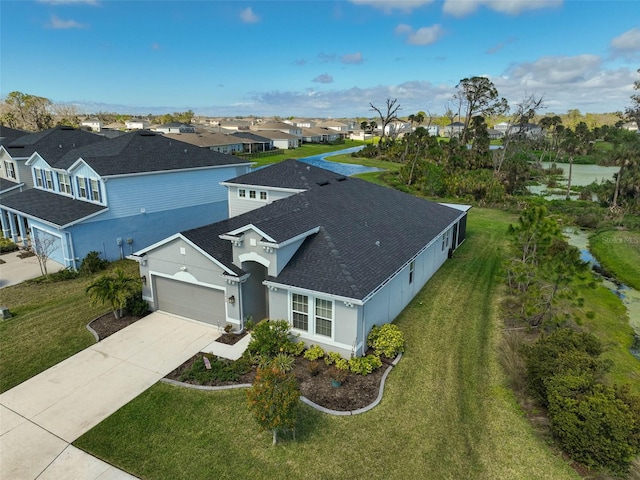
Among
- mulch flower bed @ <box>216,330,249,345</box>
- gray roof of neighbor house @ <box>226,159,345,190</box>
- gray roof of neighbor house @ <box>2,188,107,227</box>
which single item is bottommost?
mulch flower bed @ <box>216,330,249,345</box>

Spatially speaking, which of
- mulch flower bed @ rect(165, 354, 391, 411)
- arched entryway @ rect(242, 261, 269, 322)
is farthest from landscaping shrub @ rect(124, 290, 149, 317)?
arched entryway @ rect(242, 261, 269, 322)

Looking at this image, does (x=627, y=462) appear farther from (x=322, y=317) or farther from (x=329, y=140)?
(x=329, y=140)

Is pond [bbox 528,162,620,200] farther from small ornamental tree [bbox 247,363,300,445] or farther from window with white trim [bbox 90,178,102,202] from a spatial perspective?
small ornamental tree [bbox 247,363,300,445]

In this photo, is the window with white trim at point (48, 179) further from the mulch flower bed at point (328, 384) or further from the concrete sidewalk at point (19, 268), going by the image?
the mulch flower bed at point (328, 384)

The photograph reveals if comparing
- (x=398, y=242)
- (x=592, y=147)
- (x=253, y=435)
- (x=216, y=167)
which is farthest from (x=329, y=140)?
(x=253, y=435)

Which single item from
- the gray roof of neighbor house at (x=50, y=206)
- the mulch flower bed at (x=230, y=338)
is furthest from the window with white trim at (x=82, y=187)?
the mulch flower bed at (x=230, y=338)

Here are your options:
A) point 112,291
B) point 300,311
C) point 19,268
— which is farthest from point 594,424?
point 19,268

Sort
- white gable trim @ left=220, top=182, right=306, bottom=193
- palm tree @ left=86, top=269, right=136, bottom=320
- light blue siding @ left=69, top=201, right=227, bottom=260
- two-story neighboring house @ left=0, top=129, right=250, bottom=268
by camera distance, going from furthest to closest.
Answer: two-story neighboring house @ left=0, top=129, right=250, bottom=268
light blue siding @ left=69, top=201, right=227, bottom=260
white gable trim @ left=220, top=182, right=306, bottom=193
palm tree @ left=86, top=269, right=136, bottom=320
